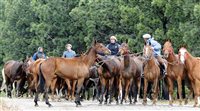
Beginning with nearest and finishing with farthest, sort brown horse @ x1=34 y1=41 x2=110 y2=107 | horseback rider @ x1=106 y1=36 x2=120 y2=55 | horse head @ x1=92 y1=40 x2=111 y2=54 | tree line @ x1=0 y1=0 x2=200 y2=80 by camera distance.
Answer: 1. brown horse @ x1=34 y1=41 x2=110 y2=107
2. horse head @ x1=92 y1=40 x2=111 y2=54
3. horseback rider @ x1=106 y1=36 x2=120 y2=55
4. tree line @ x1=0 y1=0 x2=200 y2=80

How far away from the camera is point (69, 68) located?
25562 millimetres

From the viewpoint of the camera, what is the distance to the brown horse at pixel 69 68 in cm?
2517

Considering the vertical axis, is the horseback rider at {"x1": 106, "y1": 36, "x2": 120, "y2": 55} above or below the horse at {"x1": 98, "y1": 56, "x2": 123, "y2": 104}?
above

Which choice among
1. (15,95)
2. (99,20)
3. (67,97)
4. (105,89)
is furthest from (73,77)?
(99,20)

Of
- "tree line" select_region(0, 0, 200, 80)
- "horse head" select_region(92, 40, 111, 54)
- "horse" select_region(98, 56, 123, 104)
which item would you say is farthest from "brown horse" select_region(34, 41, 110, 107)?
"tree line" select_region(0, 0, 200, 80)

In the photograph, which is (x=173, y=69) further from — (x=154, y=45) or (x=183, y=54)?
(x=183, y=54)

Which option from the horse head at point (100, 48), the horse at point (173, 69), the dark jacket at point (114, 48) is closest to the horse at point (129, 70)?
the horse head at point (100, 48)

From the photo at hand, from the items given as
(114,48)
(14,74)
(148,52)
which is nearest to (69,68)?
(148,52)

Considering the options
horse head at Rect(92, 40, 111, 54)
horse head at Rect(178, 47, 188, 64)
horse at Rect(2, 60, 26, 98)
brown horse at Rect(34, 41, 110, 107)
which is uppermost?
horse head at Rect(92, 40, 111, 54)

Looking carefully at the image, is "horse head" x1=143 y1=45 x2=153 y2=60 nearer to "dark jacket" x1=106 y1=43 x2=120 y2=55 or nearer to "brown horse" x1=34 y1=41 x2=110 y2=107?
"brown horse" x1=34 y1=41 x2=110 y2=107

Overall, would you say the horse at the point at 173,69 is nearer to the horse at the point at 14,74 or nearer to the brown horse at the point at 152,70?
the brown horse at the point at 152,70

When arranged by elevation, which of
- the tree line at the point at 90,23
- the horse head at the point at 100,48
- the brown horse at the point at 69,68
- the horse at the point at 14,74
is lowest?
the horse at the point at 14,74

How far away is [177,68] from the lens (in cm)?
2719

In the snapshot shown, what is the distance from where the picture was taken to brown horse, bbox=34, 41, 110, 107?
2517 cm
